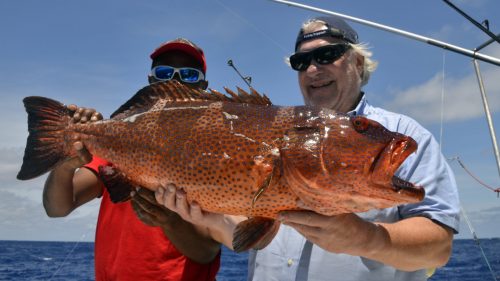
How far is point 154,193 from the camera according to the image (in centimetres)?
300

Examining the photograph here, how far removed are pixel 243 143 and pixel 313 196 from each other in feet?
1.83

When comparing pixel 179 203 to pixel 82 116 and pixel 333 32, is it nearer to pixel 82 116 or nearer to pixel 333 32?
pixel 82 116

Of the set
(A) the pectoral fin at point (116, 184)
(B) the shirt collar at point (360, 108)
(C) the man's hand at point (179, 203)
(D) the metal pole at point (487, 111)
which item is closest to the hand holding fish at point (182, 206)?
(C) the man's hand at point (179, 203)

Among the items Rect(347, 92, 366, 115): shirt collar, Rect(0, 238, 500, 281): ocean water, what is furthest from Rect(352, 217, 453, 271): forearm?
Rect(0, 238, 500, 281): ocean water

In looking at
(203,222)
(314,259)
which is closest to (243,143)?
(203,222)

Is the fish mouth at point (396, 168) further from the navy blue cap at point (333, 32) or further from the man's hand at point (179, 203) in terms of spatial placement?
the navy blue cap at point (333, 32)

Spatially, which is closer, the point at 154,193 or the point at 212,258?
the point at 154,193

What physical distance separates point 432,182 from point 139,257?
8.26 ft

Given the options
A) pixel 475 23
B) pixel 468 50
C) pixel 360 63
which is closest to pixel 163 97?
pixel 360 63

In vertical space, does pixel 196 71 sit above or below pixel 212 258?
above

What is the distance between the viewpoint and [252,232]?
2426mm

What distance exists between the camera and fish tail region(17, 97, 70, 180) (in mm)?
3186

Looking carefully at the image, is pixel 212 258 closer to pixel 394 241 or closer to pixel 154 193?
pixel 154 193

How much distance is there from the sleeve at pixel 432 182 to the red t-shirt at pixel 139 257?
1.95 m
